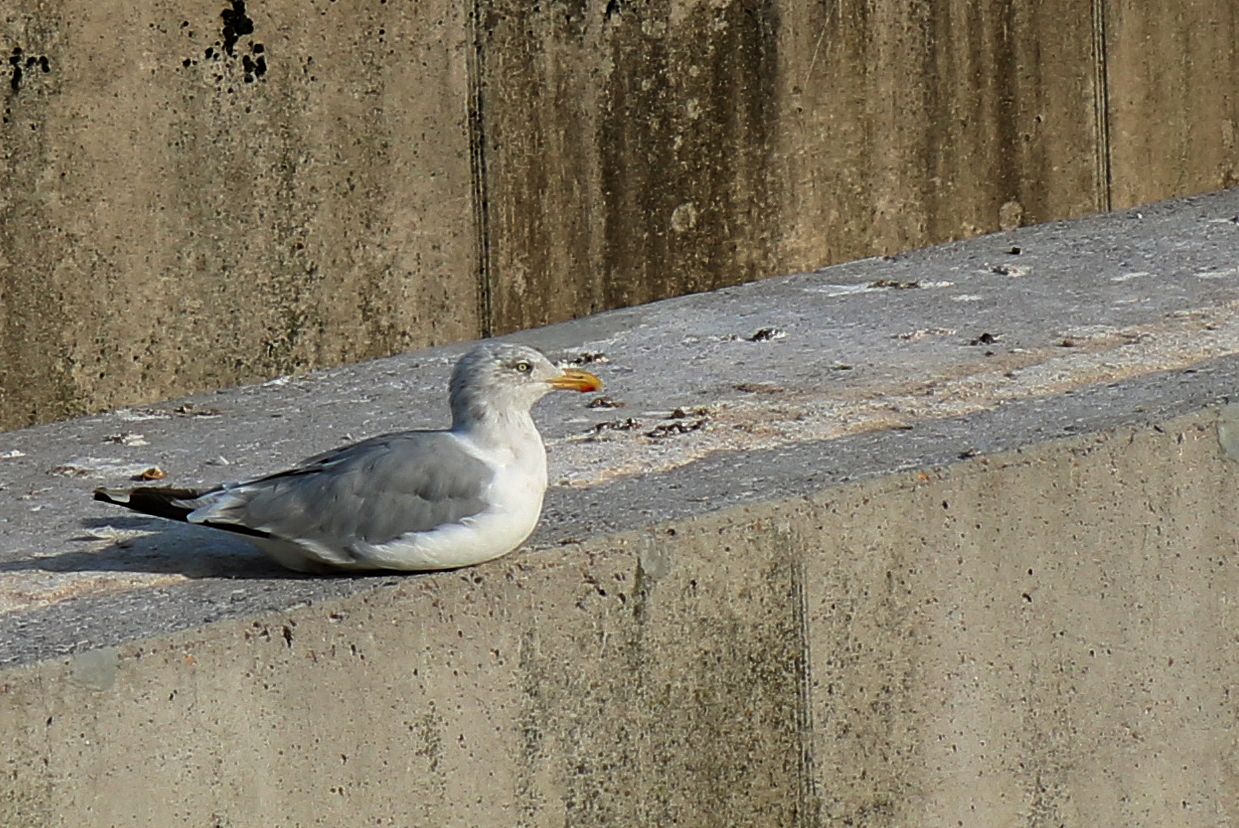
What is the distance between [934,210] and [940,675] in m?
2.94

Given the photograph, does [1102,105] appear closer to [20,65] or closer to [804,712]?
[20,65]

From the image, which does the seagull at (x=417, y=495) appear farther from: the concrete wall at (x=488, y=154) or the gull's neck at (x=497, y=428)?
the concrete wall at (x=488, y=154)

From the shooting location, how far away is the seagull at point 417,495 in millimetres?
3570

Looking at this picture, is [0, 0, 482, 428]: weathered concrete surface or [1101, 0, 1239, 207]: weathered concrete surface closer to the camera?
[0, 0, 482, 428]: weathered concrete surface

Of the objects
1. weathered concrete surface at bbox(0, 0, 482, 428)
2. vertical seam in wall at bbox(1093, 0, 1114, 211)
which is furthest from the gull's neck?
vertical seam in wall at bbox(1093, 0, 1114, 211)

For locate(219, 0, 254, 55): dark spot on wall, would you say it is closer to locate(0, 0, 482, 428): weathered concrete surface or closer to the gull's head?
locate(0, 0, 482, 428): weathered concrete surface

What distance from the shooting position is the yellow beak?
12.3 feet

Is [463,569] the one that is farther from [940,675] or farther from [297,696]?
[940,675]

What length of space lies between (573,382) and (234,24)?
220cm

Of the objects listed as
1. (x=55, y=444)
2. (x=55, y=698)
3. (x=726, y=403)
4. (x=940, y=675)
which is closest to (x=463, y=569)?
(x=55, y=698)

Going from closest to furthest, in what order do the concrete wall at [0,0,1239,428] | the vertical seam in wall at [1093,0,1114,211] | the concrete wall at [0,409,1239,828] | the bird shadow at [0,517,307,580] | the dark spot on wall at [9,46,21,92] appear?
the concrete wall at [0,409,1239,828]
the bird shadow at [0,517,307,580]
the dark spot on wall at [9,46,21,92]
the concrete wall at [0,0,1239,428]
the vertical seam in wall at [1093,0,1114,211]

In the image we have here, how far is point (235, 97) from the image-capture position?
557 centimetres

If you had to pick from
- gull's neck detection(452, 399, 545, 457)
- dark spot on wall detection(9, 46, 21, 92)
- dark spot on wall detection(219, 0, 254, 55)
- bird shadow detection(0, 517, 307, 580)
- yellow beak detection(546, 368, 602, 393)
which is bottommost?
bird shadow detection(0, 517, 307, 580)

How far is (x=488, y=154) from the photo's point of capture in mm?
5992
